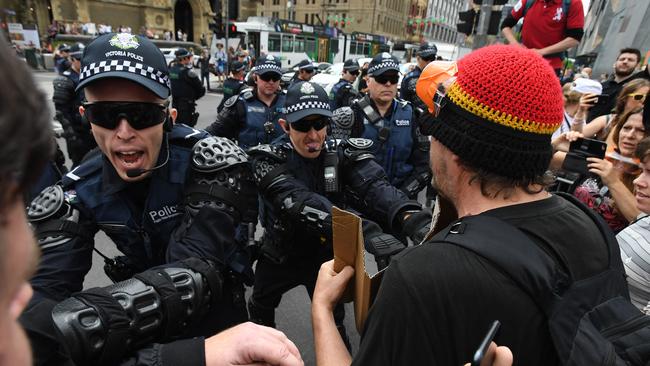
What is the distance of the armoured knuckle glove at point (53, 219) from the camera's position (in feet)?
4.52

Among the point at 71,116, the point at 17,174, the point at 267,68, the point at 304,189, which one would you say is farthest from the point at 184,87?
the point at 17,174

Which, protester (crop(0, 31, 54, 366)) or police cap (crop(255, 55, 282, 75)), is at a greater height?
protester (crop(0, 31, 54, 366))

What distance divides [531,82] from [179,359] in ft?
4.03

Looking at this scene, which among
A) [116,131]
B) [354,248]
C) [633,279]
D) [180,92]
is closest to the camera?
[354,248]

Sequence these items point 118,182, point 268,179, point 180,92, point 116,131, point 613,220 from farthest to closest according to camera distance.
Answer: point 180,92 < point 613,220 < point 268,179 < point 118,182 < point 116,131

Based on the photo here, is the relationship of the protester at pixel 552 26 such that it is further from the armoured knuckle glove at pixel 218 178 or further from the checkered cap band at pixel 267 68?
the armoured knuckle glove at pixel 218 178

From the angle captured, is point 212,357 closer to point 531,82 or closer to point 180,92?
point 531,82

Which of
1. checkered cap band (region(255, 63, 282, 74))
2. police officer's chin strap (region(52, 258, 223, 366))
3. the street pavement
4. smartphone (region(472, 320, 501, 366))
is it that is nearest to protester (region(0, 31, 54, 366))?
police officer's chin strap (region(52, 258, 223, 366))

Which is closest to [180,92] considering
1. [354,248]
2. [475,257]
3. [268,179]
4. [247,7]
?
[268,179]

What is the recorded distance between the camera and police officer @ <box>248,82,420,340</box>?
241 centimetres

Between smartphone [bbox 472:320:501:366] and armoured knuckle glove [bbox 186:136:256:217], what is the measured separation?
1.07 metres

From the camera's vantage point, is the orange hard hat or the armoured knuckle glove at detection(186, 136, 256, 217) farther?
the armoured knuckle glove at detection(186, 136, 256, 217)

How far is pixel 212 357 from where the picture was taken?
103 centimetres

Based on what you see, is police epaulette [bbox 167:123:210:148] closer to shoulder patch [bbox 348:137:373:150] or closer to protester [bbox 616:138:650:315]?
shoulder patch [bbox 348:137:373:150]
